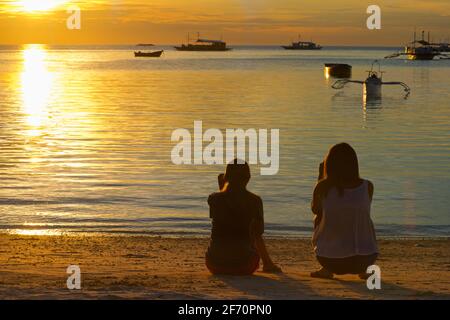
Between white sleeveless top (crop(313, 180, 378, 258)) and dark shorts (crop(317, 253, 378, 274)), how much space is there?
0.05 metres

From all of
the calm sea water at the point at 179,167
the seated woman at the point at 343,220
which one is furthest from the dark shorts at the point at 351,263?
the calm sea water at the point at 179,167

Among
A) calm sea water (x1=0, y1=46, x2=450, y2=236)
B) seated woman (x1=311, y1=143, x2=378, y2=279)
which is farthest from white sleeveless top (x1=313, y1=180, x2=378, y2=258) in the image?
calm sea water (x1=0, y1=46, x2=450, y2=236)

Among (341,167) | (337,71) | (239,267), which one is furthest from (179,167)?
(337,71)

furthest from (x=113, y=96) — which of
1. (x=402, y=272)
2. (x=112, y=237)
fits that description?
(x=402, y=272)

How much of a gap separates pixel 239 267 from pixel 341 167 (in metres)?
1.68

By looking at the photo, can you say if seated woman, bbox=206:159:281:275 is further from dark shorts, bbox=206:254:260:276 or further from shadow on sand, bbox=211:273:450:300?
shadow on sand, bbox=211:273:450:300

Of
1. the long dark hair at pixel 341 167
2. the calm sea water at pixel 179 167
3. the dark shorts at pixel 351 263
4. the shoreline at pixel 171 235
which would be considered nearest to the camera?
the long dark hair at pixel 341 167

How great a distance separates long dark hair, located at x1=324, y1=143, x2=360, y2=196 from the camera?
30.2 ft

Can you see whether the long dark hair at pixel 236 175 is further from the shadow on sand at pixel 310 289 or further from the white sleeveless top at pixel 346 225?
the shadow on sand at pixel 310 289

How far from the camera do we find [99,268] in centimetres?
1152

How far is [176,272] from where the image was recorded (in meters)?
11.0

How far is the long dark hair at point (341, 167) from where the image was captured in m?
9.20
